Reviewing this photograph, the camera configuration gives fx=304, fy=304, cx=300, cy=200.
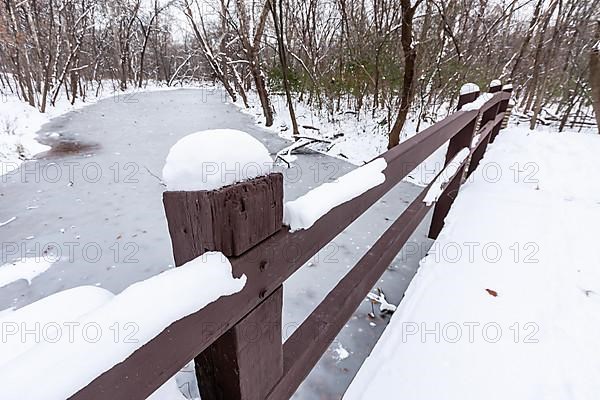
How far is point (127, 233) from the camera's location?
9.73ft

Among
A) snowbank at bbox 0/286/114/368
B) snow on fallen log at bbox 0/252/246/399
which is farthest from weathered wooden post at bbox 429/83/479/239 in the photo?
snowbank at bbox 0/286/114/368

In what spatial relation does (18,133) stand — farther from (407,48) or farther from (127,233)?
(407,48)

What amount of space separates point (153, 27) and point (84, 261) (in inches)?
938

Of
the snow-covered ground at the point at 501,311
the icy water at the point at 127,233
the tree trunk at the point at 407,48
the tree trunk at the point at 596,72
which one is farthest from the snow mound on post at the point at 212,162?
the tree trunk at the point at 596,72

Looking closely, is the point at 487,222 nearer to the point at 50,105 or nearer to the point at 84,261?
the point at 84,261

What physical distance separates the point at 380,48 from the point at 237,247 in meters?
5.34

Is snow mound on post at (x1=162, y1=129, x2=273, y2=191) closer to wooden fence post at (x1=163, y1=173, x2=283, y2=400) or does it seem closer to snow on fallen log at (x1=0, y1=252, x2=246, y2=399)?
wooden fence post at (x1=163, y1=173, x2=283, y2=400)

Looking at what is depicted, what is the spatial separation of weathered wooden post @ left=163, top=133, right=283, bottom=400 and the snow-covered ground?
2.17ft

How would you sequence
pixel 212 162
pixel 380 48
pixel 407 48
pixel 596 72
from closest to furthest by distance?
pixel 212 162
pixel 407 48
pixel 380 48
pixel 596 72

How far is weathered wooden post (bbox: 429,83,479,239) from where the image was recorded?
2297 millimetres

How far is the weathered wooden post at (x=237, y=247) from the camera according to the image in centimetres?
48

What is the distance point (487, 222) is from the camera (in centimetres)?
220

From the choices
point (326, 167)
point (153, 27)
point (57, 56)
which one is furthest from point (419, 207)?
point (153, 27)

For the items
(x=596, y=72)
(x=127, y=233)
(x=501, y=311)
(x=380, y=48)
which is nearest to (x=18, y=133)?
(x=127, y=233)
